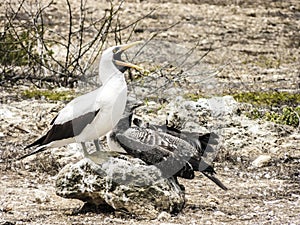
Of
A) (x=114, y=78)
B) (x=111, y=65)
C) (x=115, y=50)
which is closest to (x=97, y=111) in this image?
(x=114, y=78)

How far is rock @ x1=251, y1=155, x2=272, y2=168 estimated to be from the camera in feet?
23.0

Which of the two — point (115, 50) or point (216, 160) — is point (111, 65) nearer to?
point (115, 50)

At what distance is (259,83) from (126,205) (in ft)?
24.8

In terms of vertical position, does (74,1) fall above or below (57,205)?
below

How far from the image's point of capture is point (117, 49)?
217 inches

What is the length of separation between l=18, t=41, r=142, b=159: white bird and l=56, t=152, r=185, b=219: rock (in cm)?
21

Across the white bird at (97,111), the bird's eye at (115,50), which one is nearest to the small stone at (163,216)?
the white bird at (97,111)

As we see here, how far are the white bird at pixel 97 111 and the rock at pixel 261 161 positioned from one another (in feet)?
6.86

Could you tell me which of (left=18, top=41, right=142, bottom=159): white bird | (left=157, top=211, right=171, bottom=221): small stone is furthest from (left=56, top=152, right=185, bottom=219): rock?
(left=18, top=41, right=142, bottom=159): white bird

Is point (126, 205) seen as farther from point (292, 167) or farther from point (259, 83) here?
point (259, 83)

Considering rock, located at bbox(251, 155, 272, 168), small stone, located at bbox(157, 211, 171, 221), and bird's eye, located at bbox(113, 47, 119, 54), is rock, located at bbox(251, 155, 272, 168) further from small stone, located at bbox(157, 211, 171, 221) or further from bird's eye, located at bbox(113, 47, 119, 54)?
bird's eye, located at bbox(113, 47, 119, 54)

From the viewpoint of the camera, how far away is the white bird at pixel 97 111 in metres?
5.25

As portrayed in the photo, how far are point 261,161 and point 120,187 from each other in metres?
2.17

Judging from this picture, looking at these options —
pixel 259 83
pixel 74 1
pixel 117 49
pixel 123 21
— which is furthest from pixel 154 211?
pixel 74 1
